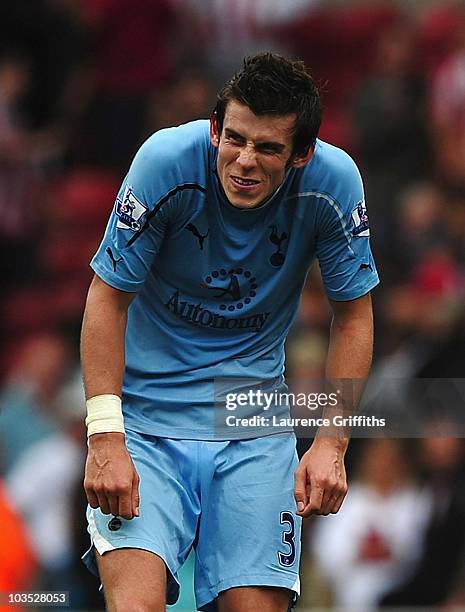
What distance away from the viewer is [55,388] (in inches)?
318

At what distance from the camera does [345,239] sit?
455 centimetres

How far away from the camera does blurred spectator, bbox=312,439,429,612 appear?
24.8ft

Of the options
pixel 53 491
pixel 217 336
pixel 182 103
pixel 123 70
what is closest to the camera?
pixel 217 336

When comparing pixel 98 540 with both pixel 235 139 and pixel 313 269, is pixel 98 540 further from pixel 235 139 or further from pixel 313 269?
pixel 313 269

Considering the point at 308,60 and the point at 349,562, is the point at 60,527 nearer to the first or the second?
the point at 349,562

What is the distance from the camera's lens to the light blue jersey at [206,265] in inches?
173

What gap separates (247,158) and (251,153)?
2 cm

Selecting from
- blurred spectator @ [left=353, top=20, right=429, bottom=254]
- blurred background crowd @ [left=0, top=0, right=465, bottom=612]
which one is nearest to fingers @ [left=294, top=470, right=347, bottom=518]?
blurred background crowd @ [left=0, top=0, right=465, bottom=612]

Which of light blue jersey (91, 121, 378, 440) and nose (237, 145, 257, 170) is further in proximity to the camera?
light blue jersey (91, 121, 378, 440)

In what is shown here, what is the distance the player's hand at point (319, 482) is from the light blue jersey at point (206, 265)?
0.99 feet

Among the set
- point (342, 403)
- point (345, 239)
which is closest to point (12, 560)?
point (342, 403)

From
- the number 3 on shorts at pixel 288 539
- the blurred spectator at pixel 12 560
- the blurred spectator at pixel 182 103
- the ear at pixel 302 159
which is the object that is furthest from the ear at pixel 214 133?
the blurred spectator at pixel 182 103

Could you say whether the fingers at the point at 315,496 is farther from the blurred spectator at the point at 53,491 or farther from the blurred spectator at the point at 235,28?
the blurred spectator at the point at 235,28

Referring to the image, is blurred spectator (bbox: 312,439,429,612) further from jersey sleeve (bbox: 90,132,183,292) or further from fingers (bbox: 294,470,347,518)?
jersey sleeve (bbox: 90,132,183,292)
